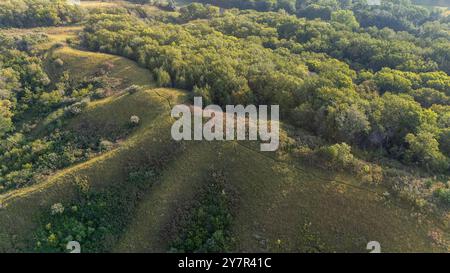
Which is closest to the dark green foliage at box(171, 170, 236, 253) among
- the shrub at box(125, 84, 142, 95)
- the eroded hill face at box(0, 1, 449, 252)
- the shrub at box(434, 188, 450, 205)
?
the eroded hill face at box(0, 1, 449, 252)

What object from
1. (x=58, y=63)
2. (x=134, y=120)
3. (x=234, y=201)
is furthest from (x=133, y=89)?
(x=234, y=201)

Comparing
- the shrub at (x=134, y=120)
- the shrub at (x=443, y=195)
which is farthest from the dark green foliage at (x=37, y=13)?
the shrub at (x=443, y=195)

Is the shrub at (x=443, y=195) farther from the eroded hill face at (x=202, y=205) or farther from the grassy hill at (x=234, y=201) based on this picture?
the grassy hill at (x=234, y=201)

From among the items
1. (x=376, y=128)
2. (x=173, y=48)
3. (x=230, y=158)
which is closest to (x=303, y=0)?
(x=173, y=48)

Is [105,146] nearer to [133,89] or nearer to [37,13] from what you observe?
[133,89]

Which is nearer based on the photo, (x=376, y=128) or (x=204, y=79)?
(x=376, y=128)

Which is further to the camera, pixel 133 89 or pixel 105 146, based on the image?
pixel 133 89

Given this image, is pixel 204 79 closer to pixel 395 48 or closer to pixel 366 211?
pixel 366 211
